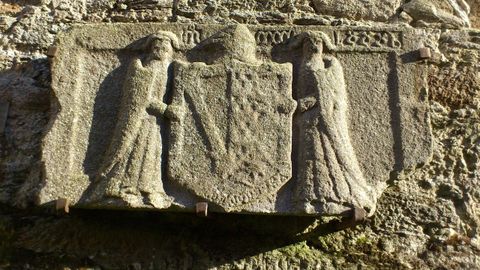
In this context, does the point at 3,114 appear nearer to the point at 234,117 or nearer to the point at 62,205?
the point at 62,205

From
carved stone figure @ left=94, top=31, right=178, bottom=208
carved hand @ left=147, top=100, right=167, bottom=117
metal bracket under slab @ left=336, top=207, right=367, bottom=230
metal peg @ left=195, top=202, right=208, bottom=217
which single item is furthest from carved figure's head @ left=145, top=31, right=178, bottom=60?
metal bracket under slab @ left=336, top=207, right=367, bottom=230

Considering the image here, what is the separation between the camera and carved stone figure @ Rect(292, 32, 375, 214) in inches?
116

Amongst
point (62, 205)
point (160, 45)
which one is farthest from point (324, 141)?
point (62, 205)

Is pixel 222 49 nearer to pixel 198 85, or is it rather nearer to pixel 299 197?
pixel 198 85

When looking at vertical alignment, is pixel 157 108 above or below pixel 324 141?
above

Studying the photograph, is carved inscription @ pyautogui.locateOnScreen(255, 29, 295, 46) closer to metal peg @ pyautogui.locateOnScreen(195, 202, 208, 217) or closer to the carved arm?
the carved arm

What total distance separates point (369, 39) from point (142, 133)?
1.22 metres

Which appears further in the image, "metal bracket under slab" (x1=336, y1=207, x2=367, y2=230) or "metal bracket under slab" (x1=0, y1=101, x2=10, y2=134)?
"metal bracket under slab" (x1=0, y1=101, x2=10, y2=134)

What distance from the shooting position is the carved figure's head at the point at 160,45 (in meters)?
3.26

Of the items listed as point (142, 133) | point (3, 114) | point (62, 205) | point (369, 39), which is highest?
point (369, 39)

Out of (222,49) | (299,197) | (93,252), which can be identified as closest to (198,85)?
(222,49)

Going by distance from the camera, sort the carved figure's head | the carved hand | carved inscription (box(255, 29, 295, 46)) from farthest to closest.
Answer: carved inscription (box(255, 29, 295, 46)) → the carved figure's head → the carved hand

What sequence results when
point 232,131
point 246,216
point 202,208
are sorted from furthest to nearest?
point 246,216
point 232,131
point 202,208

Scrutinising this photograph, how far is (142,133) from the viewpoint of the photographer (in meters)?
3.07
